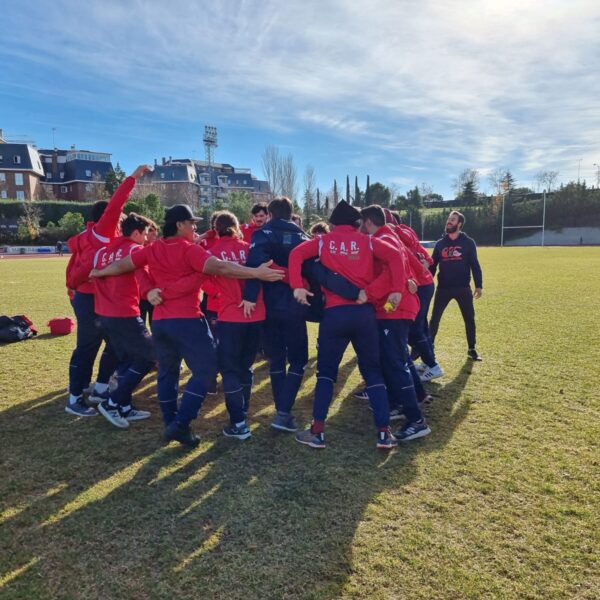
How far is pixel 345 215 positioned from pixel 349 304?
0.85 metres

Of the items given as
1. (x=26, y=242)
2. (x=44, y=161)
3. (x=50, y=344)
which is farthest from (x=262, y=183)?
(x=50, y=344)

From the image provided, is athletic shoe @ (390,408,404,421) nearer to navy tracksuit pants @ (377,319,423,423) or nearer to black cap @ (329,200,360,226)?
navy tracksuit pants @ (377,319,423,423)

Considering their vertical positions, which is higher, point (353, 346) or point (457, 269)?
point (457, 269)

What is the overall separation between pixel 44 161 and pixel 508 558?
91594 mm

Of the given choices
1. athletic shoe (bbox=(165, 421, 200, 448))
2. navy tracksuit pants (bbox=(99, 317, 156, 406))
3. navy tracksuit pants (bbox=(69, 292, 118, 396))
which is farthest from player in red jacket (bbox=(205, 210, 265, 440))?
navy tracksuit pants (bbox=(69, 292, 118, 396))

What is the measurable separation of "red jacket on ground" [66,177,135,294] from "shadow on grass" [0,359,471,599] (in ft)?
5.19

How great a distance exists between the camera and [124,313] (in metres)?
4.80

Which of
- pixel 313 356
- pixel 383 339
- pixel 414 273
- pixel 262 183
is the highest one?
pixel 262 183

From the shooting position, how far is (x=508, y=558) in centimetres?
283

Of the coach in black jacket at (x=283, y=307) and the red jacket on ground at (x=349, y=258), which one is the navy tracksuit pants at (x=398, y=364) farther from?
the coach in black jacket at (x=283, y=307)

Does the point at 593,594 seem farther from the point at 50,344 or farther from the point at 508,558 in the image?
the point at 50,344

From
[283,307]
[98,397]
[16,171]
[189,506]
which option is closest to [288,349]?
[283,307]

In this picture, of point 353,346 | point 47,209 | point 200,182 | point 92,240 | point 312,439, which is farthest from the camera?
point 200,182

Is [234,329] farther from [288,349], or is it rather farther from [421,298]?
[421,298]
